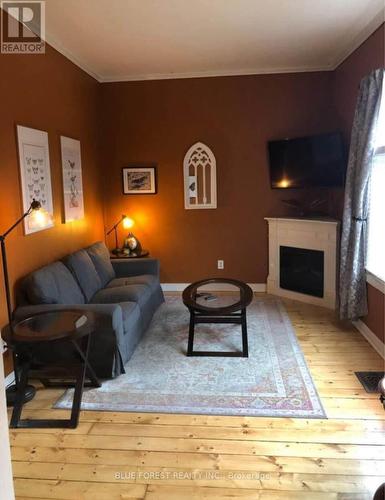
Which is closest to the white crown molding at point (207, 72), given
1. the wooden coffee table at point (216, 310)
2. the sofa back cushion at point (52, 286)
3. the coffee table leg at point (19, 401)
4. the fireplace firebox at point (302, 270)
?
the fireplace firebox at point (302, 270)

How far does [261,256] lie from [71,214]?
98.2 inches

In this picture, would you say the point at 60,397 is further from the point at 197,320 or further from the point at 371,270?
the point at 371,270

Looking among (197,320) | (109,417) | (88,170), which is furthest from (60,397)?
(88,170)

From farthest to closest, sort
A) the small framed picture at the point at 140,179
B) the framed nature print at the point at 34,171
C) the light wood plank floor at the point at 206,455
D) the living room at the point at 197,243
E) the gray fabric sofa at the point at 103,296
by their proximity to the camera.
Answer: the small framed picture at the point at 140,179
the framed nature print at the point at 34,171
the gray fabric sofa at the point at 103,296
the living room at the point at 197,243
the light wood plank floor at the point at 206,455

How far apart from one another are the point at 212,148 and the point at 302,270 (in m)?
1.91

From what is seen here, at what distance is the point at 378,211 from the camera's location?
3693 millimetres

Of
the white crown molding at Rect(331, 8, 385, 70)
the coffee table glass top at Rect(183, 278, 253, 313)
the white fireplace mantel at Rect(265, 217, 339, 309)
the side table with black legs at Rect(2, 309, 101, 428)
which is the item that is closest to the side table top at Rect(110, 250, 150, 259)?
the coffee table glass top at Rect(183, 278, 253, 313)

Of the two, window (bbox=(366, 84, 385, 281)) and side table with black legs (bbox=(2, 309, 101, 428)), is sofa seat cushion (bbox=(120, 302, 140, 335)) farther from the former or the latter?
window (bbox=(366, 84, 385, 281))

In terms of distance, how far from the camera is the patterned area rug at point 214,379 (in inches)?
108

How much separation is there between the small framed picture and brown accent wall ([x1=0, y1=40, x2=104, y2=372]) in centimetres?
38

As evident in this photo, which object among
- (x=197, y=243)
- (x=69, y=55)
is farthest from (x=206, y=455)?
(x=69, y=55)

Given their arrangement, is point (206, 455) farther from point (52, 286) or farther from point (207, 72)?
point (207, 72)

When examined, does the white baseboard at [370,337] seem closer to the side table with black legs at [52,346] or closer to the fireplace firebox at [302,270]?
the fireplace firebox at [302,270]

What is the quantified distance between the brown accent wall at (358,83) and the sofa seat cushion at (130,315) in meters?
2.12
